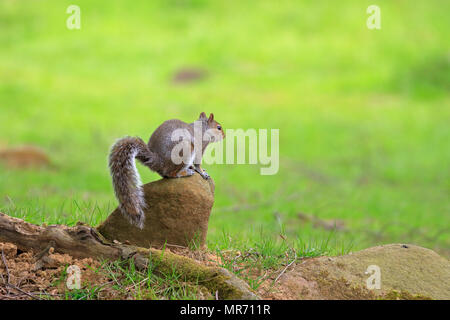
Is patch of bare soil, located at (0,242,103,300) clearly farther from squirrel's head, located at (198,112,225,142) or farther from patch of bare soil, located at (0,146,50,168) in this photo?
patch of bare soil, located at (0,146,50,168)

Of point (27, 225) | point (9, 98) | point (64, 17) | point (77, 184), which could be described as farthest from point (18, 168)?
point (64, 17)

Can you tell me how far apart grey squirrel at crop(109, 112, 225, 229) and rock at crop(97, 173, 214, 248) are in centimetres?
12

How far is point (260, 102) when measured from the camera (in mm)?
16625

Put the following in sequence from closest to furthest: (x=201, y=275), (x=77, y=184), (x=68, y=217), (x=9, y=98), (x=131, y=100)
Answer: (x=201, y=275), (x=68, y=217), (x=77, y=184), (x=9, y=98), (x=131, y=100)

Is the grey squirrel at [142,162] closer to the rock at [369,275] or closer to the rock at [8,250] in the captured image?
the rock at [8,250]

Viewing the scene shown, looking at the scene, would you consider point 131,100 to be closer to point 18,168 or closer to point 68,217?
point 18,168

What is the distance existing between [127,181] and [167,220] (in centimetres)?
40

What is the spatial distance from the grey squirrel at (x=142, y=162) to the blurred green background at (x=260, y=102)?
69 centimetres

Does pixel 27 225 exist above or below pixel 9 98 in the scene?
below

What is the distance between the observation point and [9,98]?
48.5 ft

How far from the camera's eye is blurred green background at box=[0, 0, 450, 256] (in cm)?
852

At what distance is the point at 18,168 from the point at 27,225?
6.79 meters

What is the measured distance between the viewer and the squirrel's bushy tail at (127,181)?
3707 millimetres
